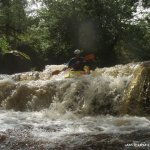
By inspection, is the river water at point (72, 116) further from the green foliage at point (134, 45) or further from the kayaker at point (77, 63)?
the green foliage at point (134, 45)

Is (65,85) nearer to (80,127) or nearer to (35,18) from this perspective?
(80,127)

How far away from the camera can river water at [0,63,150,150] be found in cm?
584

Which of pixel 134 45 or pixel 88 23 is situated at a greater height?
pixel 88 23

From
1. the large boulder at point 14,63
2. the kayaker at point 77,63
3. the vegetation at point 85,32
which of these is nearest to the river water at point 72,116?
the kayaker at point 77,63

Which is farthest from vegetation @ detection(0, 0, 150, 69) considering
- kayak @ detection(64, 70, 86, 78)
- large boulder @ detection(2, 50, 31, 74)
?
kayak @ detection(64, 70, 86, 78)

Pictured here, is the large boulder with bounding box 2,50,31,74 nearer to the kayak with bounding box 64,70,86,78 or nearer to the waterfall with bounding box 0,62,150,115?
the waterfall with bounding box 0,62,150,115

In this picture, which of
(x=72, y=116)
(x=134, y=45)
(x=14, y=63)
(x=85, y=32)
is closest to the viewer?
(x=72, y=116)

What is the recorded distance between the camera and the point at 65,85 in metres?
10.6

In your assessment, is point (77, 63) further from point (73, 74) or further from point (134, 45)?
point (134, 45)

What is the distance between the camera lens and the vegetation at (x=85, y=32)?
23.2 m

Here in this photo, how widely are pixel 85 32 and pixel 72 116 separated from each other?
14.6m

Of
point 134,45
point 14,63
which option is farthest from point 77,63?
point 134,45

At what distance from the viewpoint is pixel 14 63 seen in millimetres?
22156

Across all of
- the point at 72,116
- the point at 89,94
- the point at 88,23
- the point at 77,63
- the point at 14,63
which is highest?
the point at 88,23
